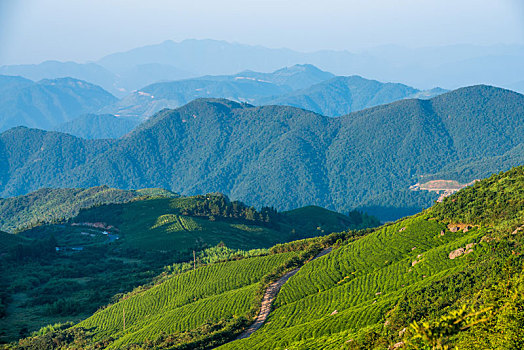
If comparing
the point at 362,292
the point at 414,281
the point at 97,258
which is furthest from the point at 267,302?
the point at 97,258

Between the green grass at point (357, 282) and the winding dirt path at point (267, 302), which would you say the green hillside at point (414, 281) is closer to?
the green grass at point (357, 282)

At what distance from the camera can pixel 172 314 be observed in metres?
88.6

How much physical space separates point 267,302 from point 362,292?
17910 mm

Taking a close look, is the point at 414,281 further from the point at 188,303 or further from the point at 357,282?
the point at 188,303

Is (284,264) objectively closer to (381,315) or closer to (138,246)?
(381,315)

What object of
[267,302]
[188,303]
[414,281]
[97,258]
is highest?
[414,281]

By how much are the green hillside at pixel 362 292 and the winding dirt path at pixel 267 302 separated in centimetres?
143

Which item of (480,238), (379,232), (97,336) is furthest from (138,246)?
(480,238)

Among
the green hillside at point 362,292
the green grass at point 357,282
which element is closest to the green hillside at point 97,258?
the green hillside at point 362,292

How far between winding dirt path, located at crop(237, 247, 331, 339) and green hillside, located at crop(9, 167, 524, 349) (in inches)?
56.4

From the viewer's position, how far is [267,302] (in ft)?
269

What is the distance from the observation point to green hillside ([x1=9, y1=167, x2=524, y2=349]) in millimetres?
→ 46441

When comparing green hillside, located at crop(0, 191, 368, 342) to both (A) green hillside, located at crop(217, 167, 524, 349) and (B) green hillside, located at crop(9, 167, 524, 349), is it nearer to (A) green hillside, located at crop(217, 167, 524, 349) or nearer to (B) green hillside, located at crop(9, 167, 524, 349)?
(B) green hillside, located at crop(9, 167, 524, 349)

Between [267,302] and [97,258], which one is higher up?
[267,302]
